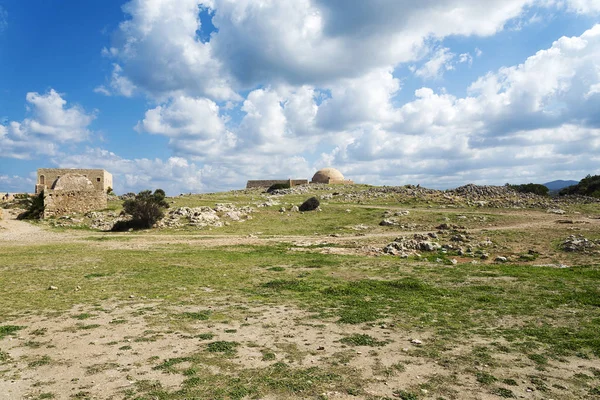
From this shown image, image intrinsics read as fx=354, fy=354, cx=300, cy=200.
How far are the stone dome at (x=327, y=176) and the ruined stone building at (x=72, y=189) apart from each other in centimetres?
4419

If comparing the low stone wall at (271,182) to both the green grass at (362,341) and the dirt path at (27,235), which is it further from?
the green grass at (362,341)

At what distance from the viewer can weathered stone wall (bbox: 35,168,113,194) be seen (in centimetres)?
5859

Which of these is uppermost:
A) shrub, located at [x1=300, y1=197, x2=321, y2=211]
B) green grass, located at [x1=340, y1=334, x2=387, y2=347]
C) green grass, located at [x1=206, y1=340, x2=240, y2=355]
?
shrub, located at [x1=300, y1=197, x2=321, y2=211]

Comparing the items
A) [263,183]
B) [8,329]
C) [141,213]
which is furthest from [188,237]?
[263,183]

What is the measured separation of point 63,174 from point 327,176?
52.3m

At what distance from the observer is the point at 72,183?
55250 millimetres

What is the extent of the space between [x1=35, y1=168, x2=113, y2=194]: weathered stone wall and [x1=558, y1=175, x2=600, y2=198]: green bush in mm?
78889

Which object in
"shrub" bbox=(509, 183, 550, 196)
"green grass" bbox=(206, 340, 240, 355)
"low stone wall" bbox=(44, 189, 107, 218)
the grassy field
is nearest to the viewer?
the grassy field

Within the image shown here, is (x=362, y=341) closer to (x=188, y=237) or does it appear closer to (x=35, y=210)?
(x=188, y=237)

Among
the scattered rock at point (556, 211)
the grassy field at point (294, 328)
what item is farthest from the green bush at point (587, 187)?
the grassy field at point (294, 328)

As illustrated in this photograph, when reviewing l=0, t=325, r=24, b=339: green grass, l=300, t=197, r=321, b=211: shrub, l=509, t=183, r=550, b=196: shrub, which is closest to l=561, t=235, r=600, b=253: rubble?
l=0, t=325, r=24, b=339: green grass

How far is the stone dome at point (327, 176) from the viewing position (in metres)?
83.2

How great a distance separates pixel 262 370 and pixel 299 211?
111 ft

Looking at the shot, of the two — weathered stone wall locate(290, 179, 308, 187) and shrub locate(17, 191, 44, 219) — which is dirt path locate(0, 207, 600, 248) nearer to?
shrub locate(17, 191, 44, 219)
